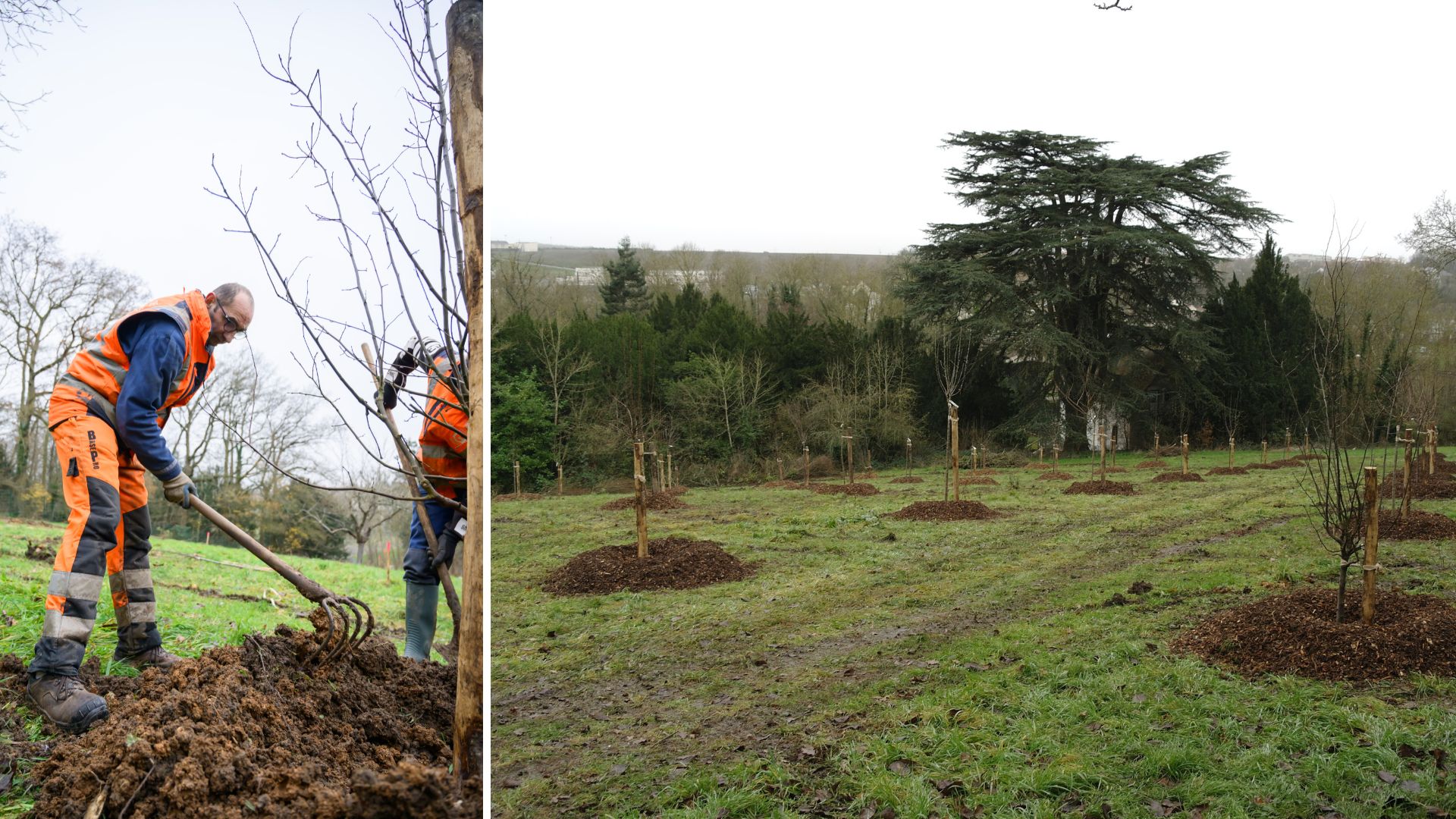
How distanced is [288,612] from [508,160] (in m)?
2.62

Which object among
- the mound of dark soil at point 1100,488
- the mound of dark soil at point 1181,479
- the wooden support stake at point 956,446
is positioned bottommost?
the mound of dark soil at point 1100,488

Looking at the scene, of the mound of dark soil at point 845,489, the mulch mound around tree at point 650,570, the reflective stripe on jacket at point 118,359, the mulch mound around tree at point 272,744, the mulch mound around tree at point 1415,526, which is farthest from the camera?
the mulch mound around tree at point 650,570

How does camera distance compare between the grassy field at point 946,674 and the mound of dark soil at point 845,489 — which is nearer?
the grassy field at point 946,674

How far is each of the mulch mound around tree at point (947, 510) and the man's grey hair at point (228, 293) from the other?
255 centimetres

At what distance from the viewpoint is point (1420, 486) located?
8.43ft

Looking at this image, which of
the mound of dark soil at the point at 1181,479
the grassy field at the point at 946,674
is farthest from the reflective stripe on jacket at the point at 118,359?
the mound of dark soil at the point at 1181,479

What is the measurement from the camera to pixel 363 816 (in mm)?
1921

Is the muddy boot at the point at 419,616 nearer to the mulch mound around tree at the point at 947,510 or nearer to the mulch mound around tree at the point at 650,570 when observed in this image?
the mulch mound around tree at the point at 650,570

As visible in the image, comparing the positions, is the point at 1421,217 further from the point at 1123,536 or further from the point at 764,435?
the point at 764,435

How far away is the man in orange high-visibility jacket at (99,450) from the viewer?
8.63ft

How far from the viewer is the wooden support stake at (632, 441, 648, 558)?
319 cm

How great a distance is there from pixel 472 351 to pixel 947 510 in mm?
1735

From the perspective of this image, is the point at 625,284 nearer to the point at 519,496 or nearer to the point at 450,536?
the point at 519,496

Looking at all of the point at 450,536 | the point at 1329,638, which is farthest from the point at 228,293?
the point at 1329,638
